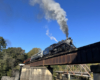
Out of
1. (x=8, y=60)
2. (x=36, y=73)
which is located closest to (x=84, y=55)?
(x=36, y=73)

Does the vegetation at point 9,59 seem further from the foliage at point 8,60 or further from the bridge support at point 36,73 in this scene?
the bridge support at point 36,73

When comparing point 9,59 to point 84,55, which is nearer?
point 84,55

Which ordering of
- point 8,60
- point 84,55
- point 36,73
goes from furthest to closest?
point 8,60, point 36,73, point 84,55

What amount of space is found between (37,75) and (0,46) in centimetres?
5162

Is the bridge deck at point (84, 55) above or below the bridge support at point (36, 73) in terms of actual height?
above

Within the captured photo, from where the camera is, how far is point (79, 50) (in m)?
9.91

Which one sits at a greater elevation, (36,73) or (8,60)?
(8,60)

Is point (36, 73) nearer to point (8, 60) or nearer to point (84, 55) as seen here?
point (84, 55)

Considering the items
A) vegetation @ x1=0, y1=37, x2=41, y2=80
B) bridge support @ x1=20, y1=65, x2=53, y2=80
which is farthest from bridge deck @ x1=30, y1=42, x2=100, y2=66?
vegetation @ x1=0, y1=37, x2=41, y2=80

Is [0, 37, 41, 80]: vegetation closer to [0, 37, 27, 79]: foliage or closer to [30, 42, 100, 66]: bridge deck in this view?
[0, 37, 27, 79]: foliage

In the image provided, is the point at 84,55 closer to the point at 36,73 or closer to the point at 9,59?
the point at 36,73

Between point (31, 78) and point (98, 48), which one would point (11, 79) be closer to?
point (31, 78)

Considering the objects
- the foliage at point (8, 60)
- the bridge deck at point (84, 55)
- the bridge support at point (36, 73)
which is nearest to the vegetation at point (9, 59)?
the foliage at point (8, 60)

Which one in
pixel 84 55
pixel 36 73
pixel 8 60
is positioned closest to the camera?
pixel 84 55
